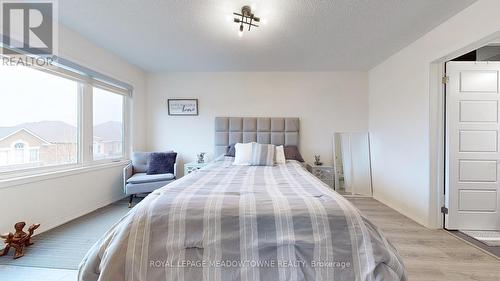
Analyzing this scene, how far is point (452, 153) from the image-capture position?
8.52 feet

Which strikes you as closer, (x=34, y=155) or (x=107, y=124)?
(x=34, y=155)

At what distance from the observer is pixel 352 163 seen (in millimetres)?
4145

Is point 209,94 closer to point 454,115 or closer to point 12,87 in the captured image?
point 12,87

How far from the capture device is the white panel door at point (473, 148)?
101 inches

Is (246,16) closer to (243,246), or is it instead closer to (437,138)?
(243,246)

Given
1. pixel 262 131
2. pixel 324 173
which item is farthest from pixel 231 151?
pixel 324 173

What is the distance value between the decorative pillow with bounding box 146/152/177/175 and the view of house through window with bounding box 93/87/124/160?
642mm

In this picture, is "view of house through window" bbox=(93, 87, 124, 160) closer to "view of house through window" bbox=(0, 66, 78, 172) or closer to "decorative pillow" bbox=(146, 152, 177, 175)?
"view of house through window" bbox=(0, 66, 78, 172)

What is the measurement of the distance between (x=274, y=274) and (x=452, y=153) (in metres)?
2.71

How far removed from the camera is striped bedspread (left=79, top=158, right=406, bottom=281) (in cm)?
113

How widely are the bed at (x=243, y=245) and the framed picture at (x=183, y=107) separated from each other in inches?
125

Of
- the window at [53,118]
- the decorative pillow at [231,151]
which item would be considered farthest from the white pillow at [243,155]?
the window at [53,118]

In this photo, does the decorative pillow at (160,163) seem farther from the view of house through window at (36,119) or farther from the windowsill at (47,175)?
the view of house through window at (36,119)

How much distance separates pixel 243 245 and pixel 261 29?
7.58 ft
